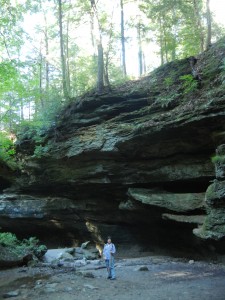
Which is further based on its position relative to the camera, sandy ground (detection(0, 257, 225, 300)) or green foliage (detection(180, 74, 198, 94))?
green foliage (detection(180, 74, 198, 94))

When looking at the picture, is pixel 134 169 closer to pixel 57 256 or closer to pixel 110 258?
pixel 110 258

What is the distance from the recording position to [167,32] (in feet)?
80.2

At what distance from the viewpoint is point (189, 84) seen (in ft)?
50.5

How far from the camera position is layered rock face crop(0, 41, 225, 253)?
551 inches

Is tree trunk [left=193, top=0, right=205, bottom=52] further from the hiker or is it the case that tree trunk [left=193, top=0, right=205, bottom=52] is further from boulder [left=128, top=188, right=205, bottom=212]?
the hiker

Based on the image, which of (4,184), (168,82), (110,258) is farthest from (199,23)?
(4,184)

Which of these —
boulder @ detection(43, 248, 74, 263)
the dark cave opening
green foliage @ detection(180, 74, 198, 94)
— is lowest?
boulder @ detection(43, 248, 74, 263)

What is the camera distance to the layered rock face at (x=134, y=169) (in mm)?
14000

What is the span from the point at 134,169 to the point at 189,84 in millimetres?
5388

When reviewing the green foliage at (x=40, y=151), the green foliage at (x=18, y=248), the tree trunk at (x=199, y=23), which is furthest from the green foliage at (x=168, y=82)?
the green foliage at (x=18, y=248)

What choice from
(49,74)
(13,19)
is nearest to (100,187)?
(13,19)

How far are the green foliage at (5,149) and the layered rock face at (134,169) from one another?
1.11 metres

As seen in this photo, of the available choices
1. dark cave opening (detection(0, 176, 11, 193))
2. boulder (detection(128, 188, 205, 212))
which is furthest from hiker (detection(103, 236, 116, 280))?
dark cave opening (detection(0, 176, 11, 193))

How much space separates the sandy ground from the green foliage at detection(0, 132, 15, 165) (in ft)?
23.8
